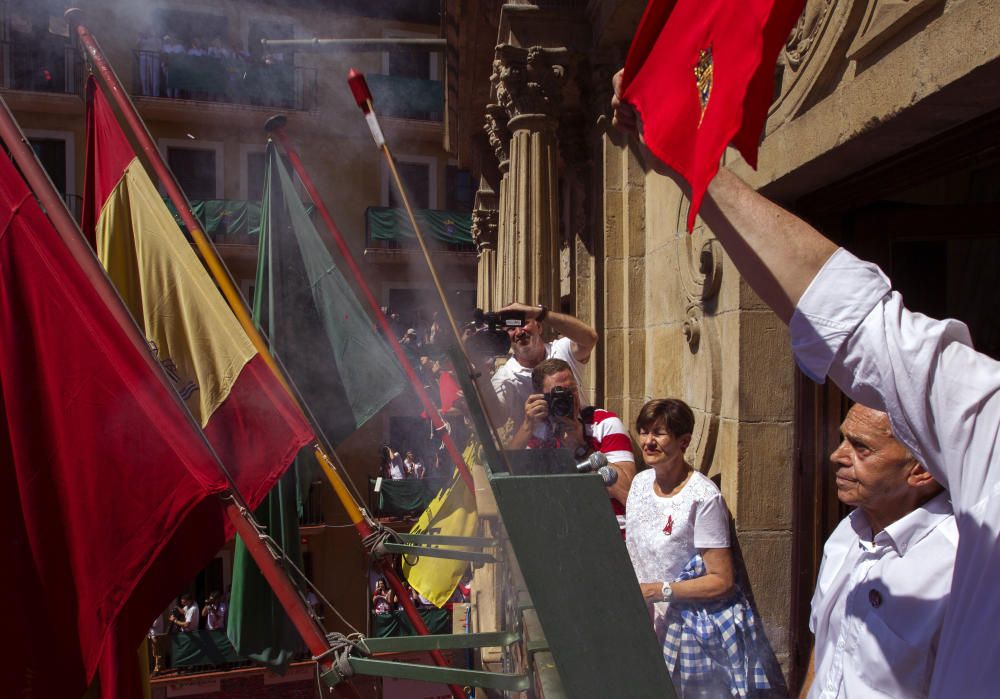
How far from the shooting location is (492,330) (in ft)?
14.2

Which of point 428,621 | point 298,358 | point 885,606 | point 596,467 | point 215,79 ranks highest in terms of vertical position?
point 215,79

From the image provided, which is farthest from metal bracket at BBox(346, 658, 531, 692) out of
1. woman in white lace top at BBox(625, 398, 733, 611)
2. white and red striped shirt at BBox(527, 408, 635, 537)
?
white and red striped shirt at BBox(527, 408, 635, 537)

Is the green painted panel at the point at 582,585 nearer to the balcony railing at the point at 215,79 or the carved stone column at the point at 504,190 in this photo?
the carved stone column at the point at 504,190

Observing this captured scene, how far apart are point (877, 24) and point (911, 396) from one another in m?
1.88

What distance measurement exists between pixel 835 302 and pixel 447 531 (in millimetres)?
3595

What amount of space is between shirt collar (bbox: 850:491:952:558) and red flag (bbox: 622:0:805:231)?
85 cm

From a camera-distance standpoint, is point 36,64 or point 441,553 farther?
point 36,64

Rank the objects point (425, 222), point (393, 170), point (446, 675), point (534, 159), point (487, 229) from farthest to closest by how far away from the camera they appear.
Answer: point (425, 222), point (487, 229), point (534, 159), point (393, 170), point (446, 675)

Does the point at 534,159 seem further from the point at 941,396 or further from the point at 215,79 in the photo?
the point at 215,79

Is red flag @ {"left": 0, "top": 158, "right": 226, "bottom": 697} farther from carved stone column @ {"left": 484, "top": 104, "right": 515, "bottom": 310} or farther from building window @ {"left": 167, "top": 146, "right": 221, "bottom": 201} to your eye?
building window @ {"left": 167, "top": 146, "right": 221, "bottom": 201}

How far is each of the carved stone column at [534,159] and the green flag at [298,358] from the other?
2.14 m


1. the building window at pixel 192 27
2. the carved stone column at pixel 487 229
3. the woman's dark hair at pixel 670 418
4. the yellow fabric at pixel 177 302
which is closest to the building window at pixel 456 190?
the building window at pixel 192 27

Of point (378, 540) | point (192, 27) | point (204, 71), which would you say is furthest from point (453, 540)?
point (204, 71)

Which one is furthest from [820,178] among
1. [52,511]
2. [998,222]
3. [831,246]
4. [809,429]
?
[52,511]
